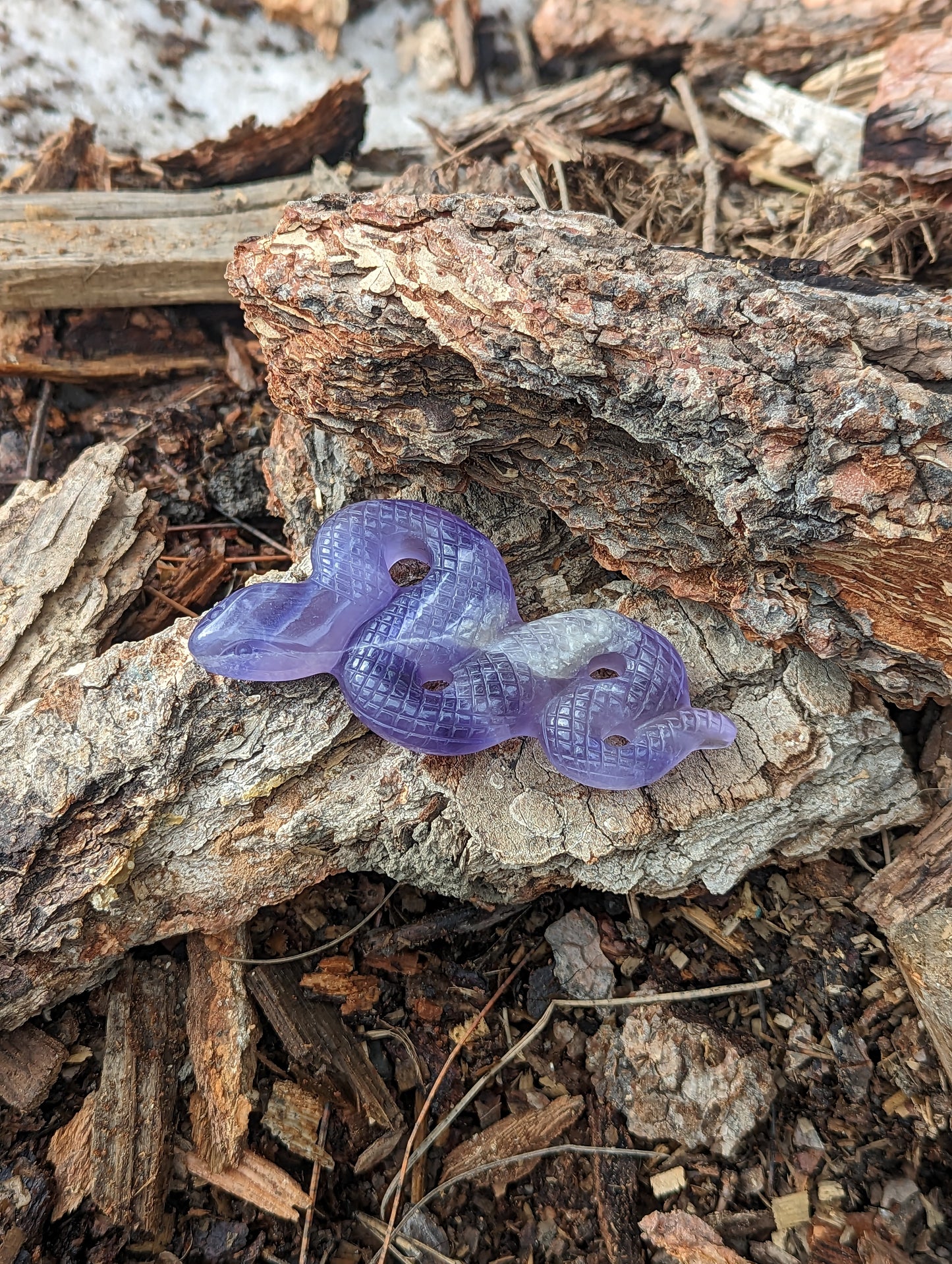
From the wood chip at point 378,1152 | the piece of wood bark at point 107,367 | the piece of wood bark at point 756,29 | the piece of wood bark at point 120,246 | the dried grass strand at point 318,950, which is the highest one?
the piece of wood bark at point 756,29

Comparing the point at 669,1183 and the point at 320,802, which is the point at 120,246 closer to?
the point at 320,802

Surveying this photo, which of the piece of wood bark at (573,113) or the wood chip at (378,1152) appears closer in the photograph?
the wood chip at (378,1152)

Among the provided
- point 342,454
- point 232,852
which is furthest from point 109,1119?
point 342,454

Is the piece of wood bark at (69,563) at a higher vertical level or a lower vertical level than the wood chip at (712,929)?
higher

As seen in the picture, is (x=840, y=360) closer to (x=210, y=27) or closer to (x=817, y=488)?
(x=817, y=488)

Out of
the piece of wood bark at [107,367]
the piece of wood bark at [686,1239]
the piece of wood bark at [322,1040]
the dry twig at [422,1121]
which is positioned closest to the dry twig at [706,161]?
the piece of wood bark at [107,367]

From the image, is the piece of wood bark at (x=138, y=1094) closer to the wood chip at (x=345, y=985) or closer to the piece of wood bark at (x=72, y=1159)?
the piece of wood bark at (x=72, y=1159)

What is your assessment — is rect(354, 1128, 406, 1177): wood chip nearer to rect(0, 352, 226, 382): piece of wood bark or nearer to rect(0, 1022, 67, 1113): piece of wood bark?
rect(0, 1022, 67, 1113): piece of wood bark
